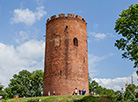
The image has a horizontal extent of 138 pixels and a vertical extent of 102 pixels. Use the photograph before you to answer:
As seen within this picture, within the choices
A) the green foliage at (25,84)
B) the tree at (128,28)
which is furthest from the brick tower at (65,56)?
the green foliage at (25,84)

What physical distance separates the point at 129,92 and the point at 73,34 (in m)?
11.4

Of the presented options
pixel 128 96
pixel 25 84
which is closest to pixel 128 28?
pixel 128 96

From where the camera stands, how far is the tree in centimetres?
1320

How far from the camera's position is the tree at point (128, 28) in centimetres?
1320

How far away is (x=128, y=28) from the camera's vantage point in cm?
1376

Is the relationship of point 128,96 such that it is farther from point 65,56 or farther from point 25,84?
point 25,84

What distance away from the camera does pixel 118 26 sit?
1403 cm

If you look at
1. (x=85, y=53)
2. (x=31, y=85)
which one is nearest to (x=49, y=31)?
(x=85, y=53)

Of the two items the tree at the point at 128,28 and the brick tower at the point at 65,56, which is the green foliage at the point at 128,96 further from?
the brick tower at the point at 65,56

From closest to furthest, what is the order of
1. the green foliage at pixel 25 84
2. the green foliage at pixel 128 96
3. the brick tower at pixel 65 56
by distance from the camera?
the green foliage at pixel 128 96, the brick tower at pixel 65 56, the green foliage at pixel 25 84

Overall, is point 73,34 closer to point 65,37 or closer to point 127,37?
point 65,37

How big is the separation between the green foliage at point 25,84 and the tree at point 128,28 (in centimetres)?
2457

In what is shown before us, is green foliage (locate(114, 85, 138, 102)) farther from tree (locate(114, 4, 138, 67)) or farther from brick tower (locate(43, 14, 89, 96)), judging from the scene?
brick tower (locate(43, 14, 89, 96))

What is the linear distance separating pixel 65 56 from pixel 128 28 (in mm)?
8501
